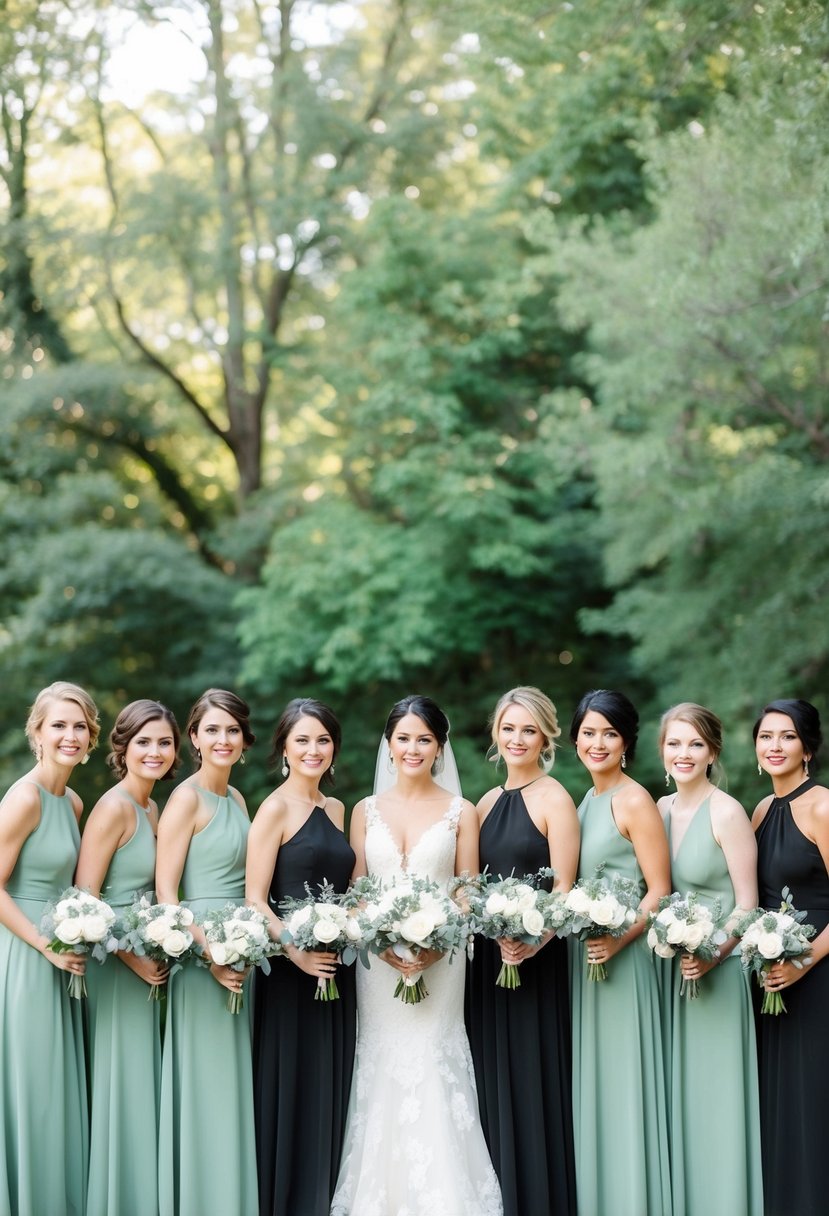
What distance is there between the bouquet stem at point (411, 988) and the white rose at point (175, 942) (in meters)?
0.95

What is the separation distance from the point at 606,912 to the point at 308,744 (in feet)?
5.18

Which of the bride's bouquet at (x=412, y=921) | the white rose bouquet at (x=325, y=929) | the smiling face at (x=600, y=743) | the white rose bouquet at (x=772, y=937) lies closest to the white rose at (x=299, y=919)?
the white rose bouquet at (x=325, y=929)

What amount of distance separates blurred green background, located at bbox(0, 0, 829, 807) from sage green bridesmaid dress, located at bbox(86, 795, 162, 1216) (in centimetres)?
737

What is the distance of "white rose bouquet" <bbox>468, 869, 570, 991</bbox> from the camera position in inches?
220

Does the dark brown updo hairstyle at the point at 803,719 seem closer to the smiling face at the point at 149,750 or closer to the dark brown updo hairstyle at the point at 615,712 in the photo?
the dark brown updo hairstyle at the point at 615,712

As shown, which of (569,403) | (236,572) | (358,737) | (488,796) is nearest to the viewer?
(488,796)

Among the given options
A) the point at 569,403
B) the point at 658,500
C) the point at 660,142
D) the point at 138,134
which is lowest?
the point at 658,500

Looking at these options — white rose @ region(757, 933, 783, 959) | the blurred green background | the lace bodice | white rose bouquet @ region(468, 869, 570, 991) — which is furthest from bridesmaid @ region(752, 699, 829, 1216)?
the blurred green background

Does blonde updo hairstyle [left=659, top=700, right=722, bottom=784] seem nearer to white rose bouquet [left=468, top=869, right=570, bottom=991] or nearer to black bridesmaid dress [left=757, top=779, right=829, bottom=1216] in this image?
black bridesmaid dress [left=757, top=779, right=829, bottom=1216]

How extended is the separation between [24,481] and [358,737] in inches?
253

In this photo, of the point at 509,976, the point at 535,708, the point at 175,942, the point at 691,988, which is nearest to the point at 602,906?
the point at 509,976

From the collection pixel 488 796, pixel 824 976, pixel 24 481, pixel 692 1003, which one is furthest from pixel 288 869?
pixel 24 481

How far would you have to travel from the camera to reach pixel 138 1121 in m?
5.79

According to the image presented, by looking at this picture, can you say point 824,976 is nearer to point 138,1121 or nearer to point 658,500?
point 138,1121
